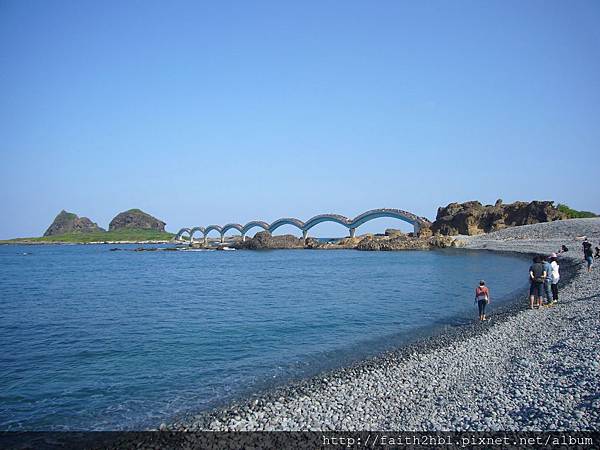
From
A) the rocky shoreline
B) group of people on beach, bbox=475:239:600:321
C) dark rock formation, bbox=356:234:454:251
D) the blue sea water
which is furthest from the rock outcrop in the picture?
the rocky shoreline

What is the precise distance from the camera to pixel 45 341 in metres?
15.0

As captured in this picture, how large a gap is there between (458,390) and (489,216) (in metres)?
85.3

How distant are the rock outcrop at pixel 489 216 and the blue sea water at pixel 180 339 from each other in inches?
2232

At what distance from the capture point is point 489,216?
86188 millimetres

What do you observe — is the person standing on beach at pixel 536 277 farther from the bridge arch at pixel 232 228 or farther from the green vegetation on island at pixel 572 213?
the bridge arch at pixel 232 228

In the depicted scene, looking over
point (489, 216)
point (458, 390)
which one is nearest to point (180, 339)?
point (458, 390)

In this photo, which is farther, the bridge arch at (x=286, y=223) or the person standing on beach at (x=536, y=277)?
the bridge arch at (x=286, y=223)

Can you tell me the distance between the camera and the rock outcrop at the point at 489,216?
256 feet

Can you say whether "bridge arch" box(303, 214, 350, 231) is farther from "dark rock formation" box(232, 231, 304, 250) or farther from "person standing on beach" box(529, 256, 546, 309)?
"person standing on beach" box(529, 256, 546, 309)

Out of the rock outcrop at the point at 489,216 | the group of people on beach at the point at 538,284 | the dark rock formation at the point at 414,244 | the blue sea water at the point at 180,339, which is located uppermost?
the rock outcrop at the point at 489,216

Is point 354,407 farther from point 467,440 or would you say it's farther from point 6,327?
point 6,327

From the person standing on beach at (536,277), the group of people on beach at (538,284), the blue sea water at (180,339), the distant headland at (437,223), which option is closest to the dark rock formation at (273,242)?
the distant headland at (437,223)

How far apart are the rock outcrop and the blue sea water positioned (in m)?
56.7

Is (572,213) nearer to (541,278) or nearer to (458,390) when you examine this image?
(541,278)
